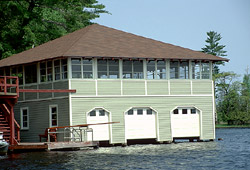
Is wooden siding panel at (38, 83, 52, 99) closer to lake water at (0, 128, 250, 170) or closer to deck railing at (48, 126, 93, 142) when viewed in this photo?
deck railing at (48, 126, 93, 142)

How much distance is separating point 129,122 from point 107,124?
5.63 ft

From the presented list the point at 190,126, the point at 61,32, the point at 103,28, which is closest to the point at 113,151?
the point at 190,126

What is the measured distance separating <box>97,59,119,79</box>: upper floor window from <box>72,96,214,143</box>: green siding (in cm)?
165

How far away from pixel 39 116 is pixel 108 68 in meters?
6.06

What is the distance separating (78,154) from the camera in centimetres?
3222

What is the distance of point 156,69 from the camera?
3888 centimetres

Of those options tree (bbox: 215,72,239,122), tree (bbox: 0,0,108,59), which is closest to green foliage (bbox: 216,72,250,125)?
tree (bbox: 215,72,239,122)

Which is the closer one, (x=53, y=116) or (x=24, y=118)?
(x=53, y=116)

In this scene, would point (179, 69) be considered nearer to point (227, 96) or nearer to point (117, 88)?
point (117, 88)

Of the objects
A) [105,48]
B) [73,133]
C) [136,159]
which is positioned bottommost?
[136,159]

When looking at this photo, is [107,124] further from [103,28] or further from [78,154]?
[103,28]

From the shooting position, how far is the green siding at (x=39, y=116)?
3651 centimetres

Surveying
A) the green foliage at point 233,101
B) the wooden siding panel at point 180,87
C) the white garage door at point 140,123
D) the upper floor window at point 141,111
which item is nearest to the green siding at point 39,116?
the white garage door at point 140,123

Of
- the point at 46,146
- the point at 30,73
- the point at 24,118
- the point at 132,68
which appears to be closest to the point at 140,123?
the point at 132,68
